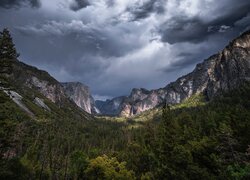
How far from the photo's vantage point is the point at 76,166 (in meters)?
92.7

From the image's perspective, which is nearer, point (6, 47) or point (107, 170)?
point (6, 47)

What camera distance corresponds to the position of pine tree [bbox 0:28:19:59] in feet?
→ 99.5

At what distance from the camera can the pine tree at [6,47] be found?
30.3 metres

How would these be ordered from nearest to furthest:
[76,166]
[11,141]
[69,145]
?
[11,141]
[76,166]
[69,145]

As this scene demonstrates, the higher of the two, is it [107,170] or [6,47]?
[6,47]

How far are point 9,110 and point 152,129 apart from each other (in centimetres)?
7530

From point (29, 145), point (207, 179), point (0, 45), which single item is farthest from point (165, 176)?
point (29, 145)

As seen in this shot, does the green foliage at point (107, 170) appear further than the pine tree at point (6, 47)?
Yes

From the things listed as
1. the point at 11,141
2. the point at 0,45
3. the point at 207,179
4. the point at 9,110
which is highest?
the point at 0,45

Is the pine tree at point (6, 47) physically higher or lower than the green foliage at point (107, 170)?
higher

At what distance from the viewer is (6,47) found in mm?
30578

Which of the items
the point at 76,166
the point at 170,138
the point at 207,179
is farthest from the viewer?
the point at 76,166

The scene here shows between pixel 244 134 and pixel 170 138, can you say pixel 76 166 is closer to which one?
pixel 170 138

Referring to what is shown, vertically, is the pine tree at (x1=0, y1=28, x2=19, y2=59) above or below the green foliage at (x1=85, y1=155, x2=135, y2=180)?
above
